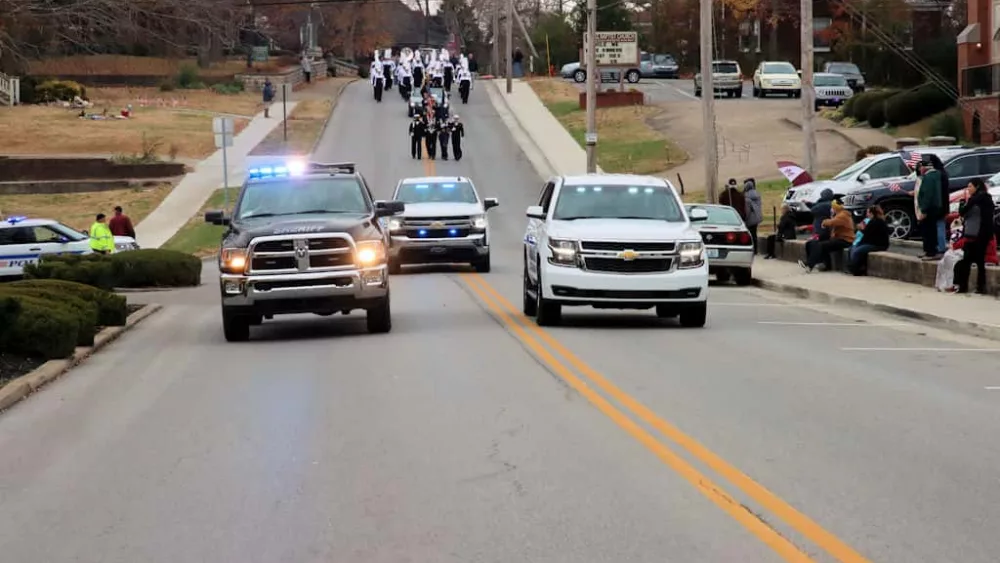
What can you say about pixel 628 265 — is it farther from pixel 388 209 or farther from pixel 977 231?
pixel 977 231

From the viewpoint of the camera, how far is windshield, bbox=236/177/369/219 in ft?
63.0

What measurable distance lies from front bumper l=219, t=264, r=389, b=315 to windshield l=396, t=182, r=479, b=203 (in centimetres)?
1368

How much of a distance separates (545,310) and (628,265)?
4.04 feet

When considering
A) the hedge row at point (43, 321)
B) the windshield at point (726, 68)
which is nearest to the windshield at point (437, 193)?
the hedge row at point (43, 321)

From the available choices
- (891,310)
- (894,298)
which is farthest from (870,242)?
(891,310)

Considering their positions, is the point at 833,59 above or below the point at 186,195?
above

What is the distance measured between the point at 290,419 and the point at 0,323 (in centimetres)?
536

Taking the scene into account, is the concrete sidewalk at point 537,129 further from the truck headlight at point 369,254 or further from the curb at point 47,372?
the truck headlight at point 369,254

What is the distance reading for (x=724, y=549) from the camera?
7.49 metres

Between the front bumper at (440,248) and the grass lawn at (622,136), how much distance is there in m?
25.0

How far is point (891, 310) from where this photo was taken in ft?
72.0

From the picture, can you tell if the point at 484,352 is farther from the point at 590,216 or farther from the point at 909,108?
the point at 909,108

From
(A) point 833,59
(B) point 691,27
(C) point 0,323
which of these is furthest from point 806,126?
(B) point 691,27

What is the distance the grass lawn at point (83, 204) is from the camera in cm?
5016
